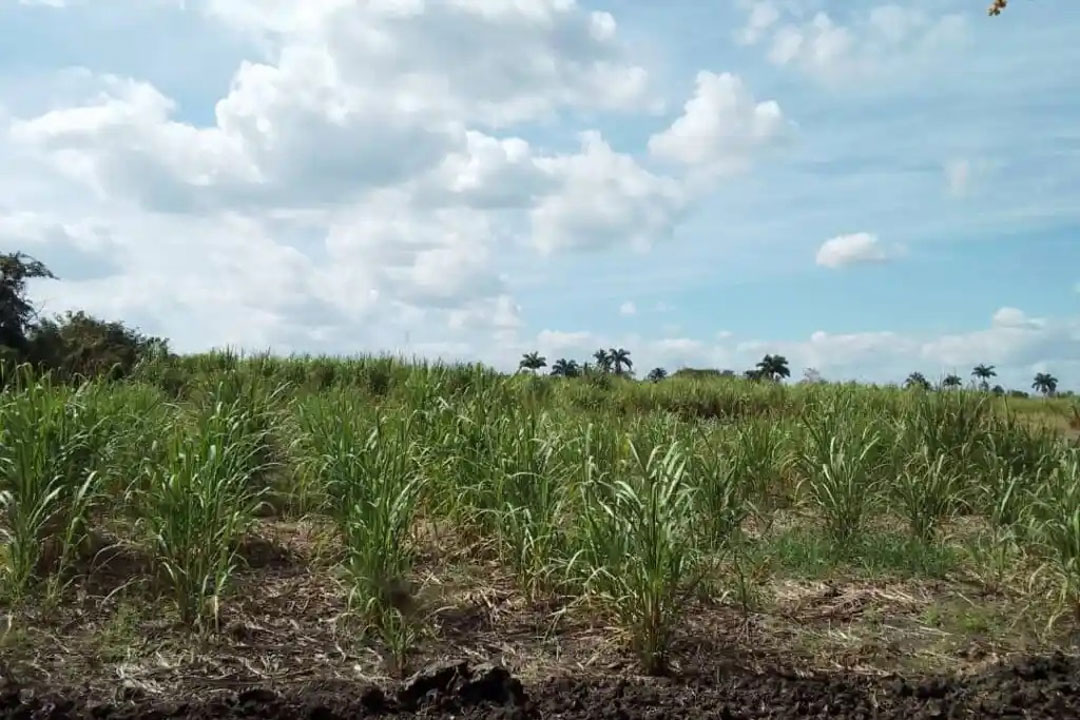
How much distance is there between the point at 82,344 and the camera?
12.5 m

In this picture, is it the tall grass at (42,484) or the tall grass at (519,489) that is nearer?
the tall grass at (519,489)

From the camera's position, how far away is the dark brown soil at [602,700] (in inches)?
117

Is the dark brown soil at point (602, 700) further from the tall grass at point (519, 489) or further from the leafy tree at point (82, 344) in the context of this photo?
the leafy tree at point (82, 344)

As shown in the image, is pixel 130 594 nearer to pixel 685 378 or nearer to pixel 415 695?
pixel 415 695

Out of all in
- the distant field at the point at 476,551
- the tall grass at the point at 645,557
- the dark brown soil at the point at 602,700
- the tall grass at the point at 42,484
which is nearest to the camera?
the dark brown soil at the point at 602,700

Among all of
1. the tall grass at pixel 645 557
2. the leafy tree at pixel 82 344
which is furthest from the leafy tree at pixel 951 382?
the leafy tree at pixel 82 344

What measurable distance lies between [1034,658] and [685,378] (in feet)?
35.8

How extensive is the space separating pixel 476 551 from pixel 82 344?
381 inches

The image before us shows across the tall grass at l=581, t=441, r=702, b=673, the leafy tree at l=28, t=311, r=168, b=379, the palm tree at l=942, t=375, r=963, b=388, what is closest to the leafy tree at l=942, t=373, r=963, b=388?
the palm tree at l=942, t=375, r=963, b=388

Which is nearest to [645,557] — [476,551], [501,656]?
[501,656]

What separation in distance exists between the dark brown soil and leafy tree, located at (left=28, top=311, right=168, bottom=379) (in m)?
7.86

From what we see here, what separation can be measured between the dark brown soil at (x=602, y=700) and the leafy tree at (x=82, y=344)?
7859mm

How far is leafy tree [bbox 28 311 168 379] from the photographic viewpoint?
11.4 m

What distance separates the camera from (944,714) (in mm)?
3066
